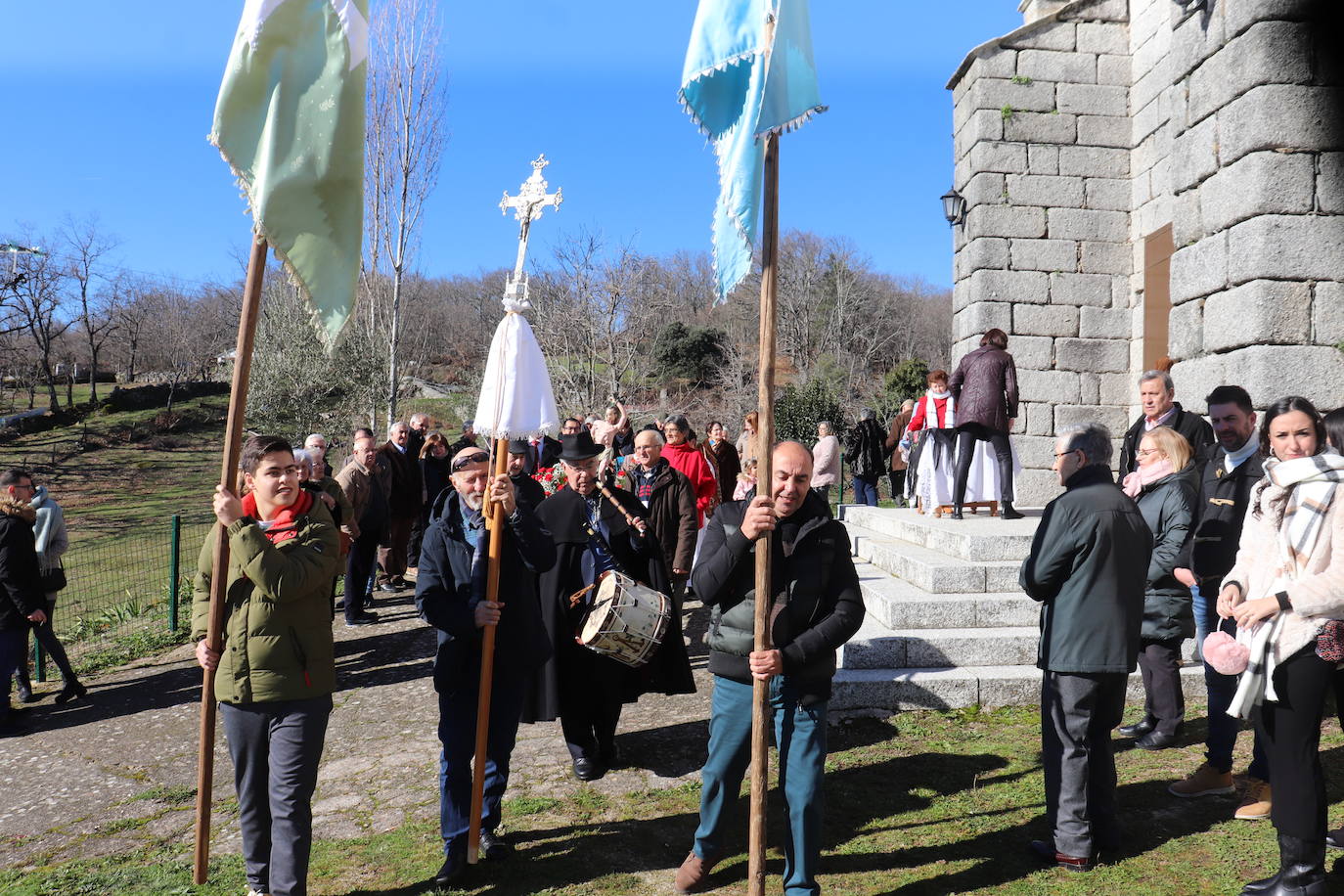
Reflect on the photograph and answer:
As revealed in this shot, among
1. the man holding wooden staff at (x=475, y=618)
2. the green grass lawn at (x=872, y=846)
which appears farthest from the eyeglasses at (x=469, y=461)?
the green grass lawn at (x=872, y=846)

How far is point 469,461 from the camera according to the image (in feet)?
14.3

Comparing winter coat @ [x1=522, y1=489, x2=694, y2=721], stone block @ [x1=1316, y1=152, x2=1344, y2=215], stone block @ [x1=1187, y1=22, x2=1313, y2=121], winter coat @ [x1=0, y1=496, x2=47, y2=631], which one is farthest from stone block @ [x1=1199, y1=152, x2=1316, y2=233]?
winter coat @ [x1=0, y1=496, x2=47, y2=631]

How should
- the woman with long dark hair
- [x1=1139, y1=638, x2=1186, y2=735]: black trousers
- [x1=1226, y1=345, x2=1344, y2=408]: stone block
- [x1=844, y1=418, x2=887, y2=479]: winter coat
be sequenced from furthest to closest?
[x1=844, y1=418, x2=887, y2=479]: winter coat < [x1=1226, y1=345, x2=1344, y2=408]: stone block < [x1=1139, y1=638, x2=1186, y2=735]: black trousers < the woman with long dark hair

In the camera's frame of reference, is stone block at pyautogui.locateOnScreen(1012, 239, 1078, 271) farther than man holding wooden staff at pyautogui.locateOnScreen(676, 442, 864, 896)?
Yes

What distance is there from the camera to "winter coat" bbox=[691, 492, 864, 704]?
366cm

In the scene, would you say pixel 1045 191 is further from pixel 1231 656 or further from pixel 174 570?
pixel 174 570

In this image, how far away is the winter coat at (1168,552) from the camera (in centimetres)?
488

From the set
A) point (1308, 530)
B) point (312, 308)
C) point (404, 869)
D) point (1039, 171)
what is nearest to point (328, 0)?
point (312, 308)

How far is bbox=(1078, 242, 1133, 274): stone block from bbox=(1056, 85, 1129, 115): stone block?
148 cm

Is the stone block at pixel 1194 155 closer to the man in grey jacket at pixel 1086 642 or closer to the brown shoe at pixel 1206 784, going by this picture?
the man in grey jacket at pixel 1086 642

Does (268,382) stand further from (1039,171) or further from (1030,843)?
(1030,843)

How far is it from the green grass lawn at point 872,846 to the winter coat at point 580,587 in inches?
23.9

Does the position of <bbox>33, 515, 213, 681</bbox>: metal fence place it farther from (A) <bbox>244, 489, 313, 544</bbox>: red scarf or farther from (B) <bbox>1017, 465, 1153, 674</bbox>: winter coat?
(B) <bbox>1017, 465, 1153, 674</bbox>: winter coat

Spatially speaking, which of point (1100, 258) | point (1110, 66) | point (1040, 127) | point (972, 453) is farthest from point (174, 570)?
point (1110, 66)
